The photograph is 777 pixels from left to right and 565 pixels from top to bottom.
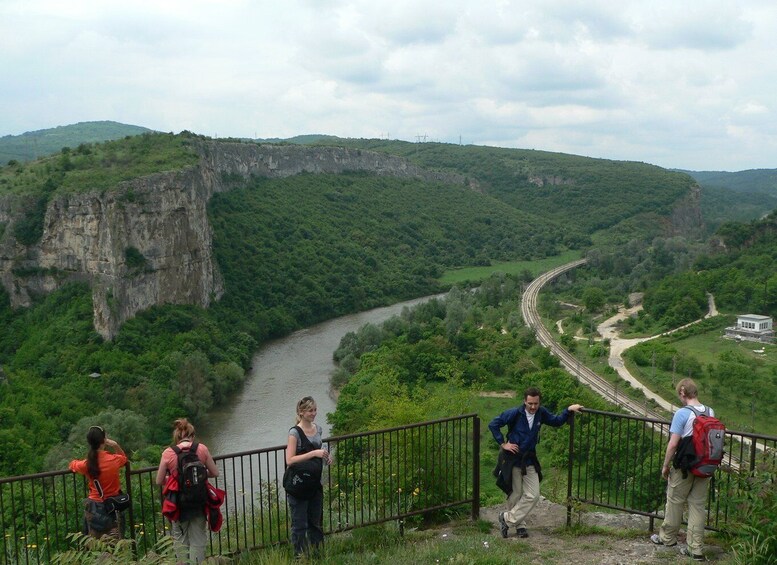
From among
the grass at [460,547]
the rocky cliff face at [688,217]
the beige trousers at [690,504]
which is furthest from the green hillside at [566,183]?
the beige trousers at [690,504]

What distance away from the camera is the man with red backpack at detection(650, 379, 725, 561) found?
21.0 ft

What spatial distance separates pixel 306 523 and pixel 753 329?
4892cm

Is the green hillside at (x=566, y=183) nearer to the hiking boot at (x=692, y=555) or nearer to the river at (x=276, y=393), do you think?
the river at (x=276, y=393)

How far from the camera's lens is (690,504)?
6691 millimetres

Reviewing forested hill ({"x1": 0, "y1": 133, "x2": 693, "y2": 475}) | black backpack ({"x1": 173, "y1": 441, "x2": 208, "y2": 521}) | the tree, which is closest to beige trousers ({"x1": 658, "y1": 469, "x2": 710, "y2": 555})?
black backpack ({"x1": 173, "y1": 441, "x2": 208, "y2": 521})

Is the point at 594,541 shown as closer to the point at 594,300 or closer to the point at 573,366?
the point at 573,366

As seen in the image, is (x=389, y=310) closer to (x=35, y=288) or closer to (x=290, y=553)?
(x=35, y=288)

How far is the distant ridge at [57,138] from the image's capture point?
109 m

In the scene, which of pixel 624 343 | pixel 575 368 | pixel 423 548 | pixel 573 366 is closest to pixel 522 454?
pixel 423 548

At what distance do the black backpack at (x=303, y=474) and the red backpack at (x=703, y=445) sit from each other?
3321 millimetres

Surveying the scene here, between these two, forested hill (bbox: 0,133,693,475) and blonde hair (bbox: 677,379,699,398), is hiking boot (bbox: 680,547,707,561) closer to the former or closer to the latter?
blonde hair (bbox: 677,379,699,398)

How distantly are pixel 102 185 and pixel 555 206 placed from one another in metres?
95.6

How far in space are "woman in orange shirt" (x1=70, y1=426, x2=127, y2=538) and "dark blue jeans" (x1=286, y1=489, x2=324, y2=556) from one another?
5.12ft

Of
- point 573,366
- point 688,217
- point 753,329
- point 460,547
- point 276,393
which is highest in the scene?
point 460,547
